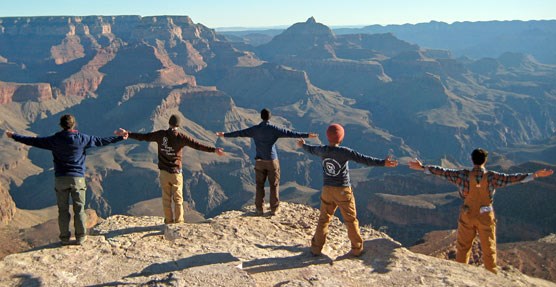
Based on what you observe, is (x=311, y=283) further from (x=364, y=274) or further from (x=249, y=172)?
(x=249, y=172)

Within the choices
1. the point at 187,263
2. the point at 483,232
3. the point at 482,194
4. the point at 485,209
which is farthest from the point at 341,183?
the point at 187,263

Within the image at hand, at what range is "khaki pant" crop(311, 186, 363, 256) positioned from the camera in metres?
10.4

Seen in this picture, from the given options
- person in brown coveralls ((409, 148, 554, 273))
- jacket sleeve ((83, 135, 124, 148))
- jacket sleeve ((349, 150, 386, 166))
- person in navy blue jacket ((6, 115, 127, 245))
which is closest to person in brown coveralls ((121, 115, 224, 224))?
jacket sleeve ((83, 135, 124, 148))

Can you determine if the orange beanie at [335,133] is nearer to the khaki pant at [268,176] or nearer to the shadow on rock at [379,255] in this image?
the shadow on rock at [379,255]

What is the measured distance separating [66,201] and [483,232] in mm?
9115

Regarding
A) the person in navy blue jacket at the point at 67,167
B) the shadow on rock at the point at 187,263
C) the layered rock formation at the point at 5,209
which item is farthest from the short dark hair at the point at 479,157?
the layered rock formation at the point at 5,209

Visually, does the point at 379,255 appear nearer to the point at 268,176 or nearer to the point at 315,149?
the point at 315,149

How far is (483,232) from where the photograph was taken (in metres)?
10.4

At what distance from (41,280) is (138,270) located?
1760 millimetres

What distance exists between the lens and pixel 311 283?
29.9 ft

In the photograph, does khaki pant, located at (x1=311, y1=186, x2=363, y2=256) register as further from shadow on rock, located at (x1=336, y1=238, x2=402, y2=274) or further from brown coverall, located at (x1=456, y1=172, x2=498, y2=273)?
brown coverall, located at (x1=456, y1=172, x2=498, y2=273)

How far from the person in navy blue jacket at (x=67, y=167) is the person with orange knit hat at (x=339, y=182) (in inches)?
208

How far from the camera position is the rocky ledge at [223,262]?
30.2ft

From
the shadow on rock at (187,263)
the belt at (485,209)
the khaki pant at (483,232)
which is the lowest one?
the shadow on rock at (187,263)
